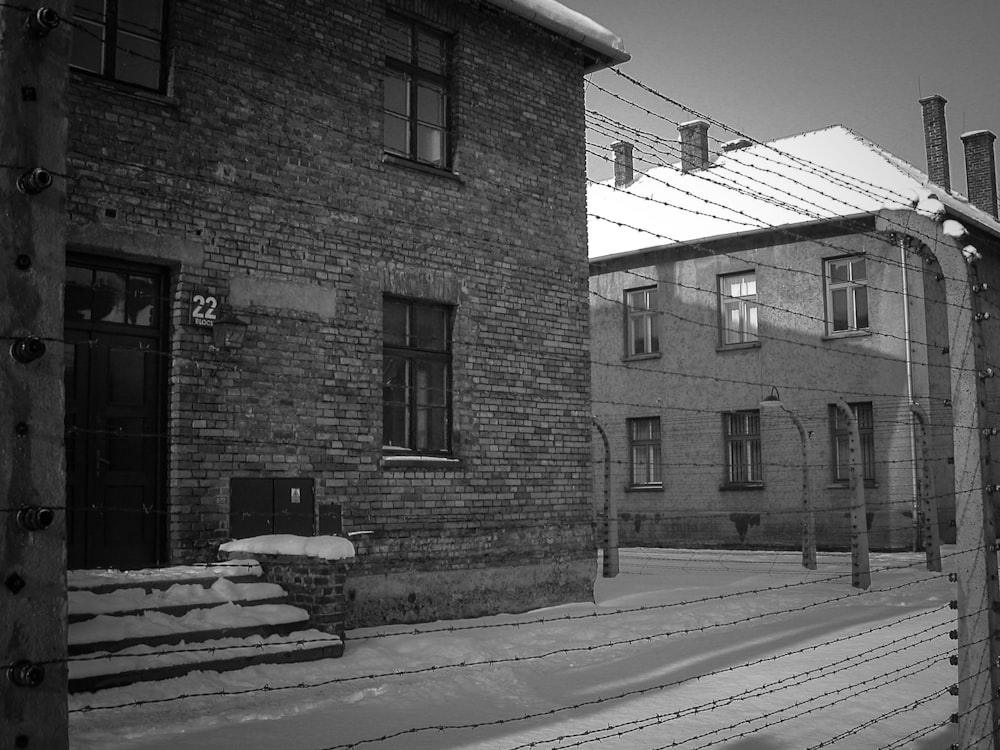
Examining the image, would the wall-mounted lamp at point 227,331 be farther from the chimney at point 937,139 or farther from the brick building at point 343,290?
the chimney at point 937,139

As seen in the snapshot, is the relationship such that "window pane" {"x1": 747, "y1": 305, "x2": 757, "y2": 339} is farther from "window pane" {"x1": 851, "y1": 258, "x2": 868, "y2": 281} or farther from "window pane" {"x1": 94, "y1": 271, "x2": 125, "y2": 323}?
"window pane" {"x1": 94, "y1": 271, "x2": 125, "y2": 323}

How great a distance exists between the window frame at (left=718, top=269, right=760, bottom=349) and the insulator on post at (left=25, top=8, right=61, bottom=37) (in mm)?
20963

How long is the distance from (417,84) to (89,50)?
11.7 ft

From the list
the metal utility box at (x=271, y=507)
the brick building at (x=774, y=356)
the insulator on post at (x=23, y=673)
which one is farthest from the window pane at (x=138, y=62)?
the brick building at (x=774, y=356)

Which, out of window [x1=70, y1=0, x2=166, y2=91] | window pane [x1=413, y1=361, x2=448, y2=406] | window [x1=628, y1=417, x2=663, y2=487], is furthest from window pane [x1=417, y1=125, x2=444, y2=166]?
window [x1=628, y1=417, x2=663, y2=487]

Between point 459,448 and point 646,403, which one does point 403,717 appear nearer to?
point 459,448

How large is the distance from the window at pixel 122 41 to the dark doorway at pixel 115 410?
1600mm

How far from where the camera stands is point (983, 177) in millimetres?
26812

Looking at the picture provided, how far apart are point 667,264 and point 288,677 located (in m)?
18.6

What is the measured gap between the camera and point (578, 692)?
7035mm

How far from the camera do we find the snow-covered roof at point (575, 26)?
36.4 ft

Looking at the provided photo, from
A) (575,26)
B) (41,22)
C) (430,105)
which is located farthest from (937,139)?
(41,22)

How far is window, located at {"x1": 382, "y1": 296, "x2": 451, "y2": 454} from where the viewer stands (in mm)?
10242

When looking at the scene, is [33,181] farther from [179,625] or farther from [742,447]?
[742,447]
